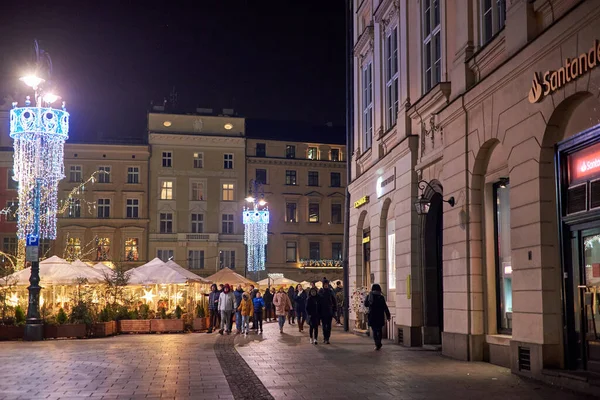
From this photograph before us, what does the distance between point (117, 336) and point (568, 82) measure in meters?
21.5

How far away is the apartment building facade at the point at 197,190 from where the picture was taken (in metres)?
69.0

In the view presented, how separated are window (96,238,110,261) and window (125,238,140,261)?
5.23 feet

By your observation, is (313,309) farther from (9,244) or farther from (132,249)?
(9,244)

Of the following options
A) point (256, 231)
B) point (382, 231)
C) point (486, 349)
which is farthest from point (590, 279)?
point (256, 231)

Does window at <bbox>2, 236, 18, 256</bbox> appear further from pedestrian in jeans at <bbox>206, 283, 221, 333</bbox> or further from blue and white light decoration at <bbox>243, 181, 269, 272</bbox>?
pedestrian in jeans at <bbox>206, 283, 221, 333</bbox>

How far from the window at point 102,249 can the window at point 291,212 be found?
638 inches

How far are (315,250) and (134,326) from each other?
43.2 meters

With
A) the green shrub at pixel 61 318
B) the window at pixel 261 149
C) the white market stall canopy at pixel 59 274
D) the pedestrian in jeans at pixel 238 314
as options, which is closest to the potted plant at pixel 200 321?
the pedestrian in jeans at pixel 238 314

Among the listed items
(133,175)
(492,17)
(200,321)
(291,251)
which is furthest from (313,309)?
(291,251)

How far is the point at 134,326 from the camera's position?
30938 millimetres

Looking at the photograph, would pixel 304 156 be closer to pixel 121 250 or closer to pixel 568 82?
pixel 121 250

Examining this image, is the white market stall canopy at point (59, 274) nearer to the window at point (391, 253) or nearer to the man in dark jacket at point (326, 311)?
the man in dark jacket at point (326, 311)

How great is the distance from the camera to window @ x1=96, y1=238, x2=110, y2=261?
67.0 m

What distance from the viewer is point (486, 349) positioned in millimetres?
16750
